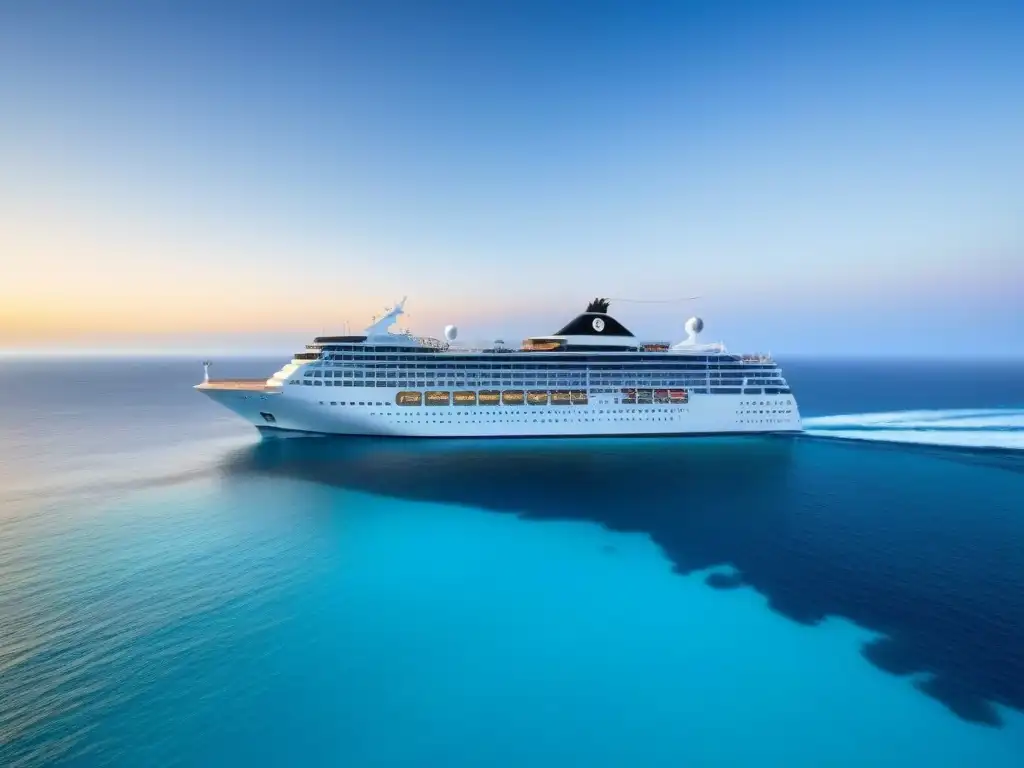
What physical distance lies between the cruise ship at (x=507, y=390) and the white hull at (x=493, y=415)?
9 centimetres

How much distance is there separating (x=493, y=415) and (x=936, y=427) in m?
48.4

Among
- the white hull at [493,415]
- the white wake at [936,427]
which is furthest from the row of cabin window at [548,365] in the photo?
the white wake at [936,427]

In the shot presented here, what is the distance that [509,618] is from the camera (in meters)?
15.5

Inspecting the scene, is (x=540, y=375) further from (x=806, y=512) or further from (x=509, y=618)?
(x=509, y=618)

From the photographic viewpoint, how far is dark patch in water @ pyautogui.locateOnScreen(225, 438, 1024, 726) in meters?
14.2

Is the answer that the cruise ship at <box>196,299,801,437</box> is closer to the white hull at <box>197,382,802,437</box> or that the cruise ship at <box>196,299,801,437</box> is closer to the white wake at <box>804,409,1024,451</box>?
the white hull at <box>197,382,802,437</box>

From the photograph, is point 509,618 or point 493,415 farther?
point 493,415

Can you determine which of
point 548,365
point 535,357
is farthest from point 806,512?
Result: point 535,357

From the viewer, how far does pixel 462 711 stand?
11.5 m

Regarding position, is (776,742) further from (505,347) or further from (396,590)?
(505,347)

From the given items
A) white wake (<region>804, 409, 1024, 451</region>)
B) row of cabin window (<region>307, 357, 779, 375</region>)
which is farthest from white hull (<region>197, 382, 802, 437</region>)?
white wake (<region>804, 409, 1024, 451</region>)

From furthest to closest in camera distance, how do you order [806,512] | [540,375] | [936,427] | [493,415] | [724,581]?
1. [936,427]
2. [540,375]
3. [493,415]
4. [806,512]
5. [724,581]

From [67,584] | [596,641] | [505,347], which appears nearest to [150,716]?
[67,584]

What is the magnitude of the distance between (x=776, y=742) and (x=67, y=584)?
79.2 feet
